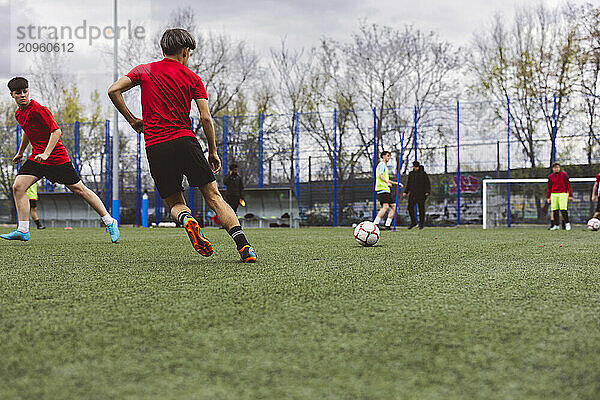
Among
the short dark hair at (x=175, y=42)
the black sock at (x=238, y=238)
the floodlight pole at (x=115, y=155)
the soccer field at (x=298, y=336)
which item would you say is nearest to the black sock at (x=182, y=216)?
the black sock at (x=238, y=238)

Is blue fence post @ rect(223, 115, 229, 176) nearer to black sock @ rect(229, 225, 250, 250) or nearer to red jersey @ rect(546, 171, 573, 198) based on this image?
red jersey @ rect(546, 171, 573, 198)

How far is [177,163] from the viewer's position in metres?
4.47

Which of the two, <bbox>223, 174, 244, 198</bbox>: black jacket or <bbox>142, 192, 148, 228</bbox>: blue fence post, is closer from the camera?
<bbox>223, 174, 244, 198</bbox>: black jacket

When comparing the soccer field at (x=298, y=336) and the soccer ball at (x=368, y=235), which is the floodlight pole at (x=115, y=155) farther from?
the soccer field at (x=298, y=336)

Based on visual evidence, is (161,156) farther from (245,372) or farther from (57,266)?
(245,372)

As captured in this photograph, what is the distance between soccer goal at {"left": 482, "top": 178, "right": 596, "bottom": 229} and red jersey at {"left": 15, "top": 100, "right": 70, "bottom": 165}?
1411 centimetres

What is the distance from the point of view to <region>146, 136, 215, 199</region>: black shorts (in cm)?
443

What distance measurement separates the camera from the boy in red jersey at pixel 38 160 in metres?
6.72

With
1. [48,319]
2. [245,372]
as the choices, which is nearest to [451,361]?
[245,372]

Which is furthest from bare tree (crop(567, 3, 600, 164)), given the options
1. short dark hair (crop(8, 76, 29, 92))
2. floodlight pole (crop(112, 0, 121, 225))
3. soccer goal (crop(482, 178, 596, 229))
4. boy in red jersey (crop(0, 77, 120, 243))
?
short dark hair (crop(8, 76, 29, 92))

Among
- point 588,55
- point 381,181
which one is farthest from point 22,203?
point 588,55

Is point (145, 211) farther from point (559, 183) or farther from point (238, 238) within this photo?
point (238, 238)

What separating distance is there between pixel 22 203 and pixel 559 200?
13.8 meters

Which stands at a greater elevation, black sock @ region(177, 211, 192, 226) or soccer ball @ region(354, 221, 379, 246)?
black sock @ region(177, 211, 192, 226)
